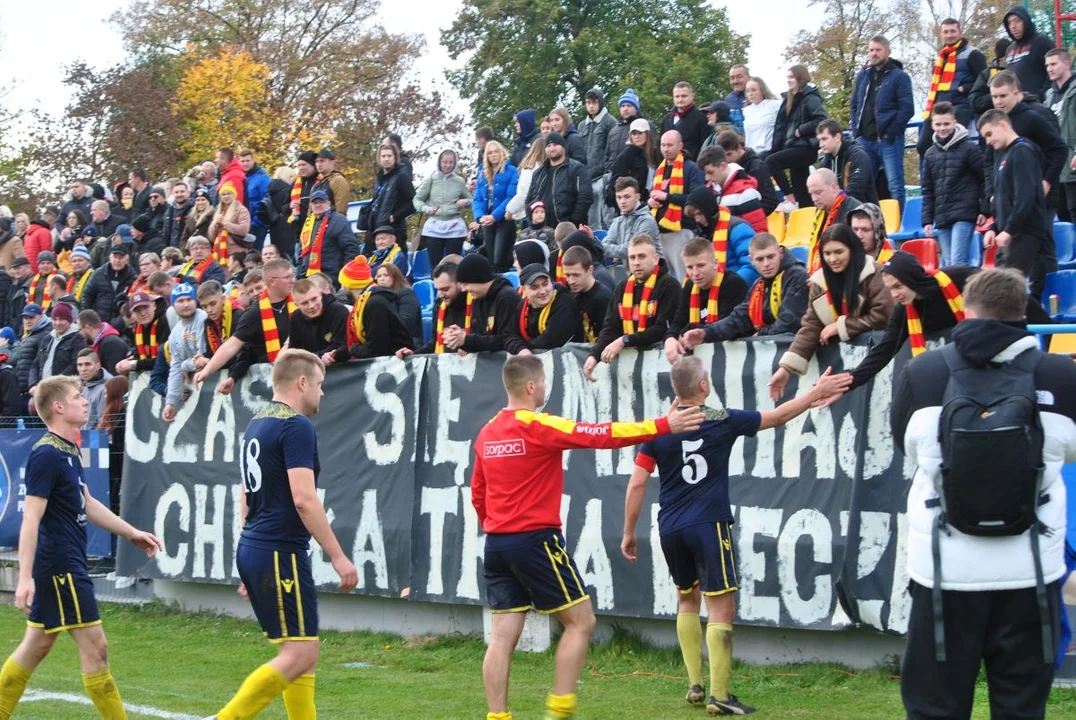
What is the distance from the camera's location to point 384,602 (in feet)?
40.6

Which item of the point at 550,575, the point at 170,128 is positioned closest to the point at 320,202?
the point at 550,575

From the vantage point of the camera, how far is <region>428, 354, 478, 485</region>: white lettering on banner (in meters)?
11.6

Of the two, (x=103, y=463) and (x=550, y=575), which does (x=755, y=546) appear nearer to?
(x=550, y=575)

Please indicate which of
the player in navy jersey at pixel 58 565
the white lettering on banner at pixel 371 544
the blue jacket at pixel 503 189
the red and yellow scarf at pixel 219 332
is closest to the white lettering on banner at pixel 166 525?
the red and yellow scarf at pixel 219 332

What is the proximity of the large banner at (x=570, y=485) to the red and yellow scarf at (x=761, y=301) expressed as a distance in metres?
0.27

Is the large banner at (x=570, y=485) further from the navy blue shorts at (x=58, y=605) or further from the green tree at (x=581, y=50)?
the green tree at (x=581, y=50)

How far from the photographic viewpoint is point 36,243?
77.8 ft

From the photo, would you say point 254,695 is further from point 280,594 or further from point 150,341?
point 150,341

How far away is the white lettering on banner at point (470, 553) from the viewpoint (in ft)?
37.1

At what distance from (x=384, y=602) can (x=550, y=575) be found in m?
5.02

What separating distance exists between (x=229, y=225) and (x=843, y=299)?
37.7 feet

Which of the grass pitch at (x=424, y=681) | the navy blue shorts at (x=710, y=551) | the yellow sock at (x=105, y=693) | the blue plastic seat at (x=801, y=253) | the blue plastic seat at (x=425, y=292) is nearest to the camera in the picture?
the yellow sock at (x=105, y=693)

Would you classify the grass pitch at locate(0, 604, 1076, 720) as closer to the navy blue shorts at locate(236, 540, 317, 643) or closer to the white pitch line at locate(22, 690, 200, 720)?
the white pitch line at locate(22, 690, 200, 720)

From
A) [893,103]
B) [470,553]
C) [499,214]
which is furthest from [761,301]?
[499,214]
